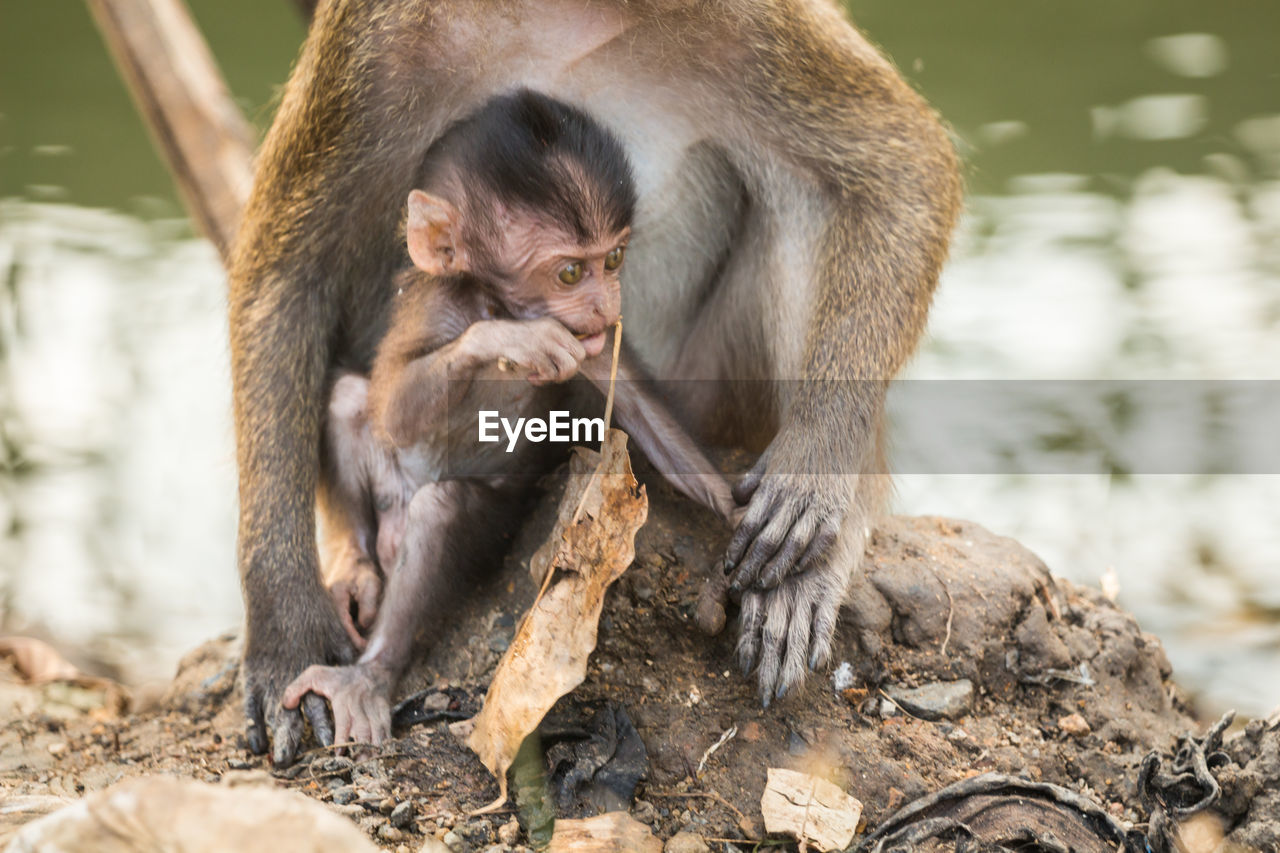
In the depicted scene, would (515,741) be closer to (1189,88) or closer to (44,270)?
(44,270)

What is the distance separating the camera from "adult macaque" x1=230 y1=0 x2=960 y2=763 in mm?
3033

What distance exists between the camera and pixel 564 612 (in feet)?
8.82

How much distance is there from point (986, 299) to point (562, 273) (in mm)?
4237

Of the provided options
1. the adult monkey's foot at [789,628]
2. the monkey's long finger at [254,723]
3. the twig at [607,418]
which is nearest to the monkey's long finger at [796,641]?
the adult monkey's foot at [789,628]

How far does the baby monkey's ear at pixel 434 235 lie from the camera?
293 centimetres

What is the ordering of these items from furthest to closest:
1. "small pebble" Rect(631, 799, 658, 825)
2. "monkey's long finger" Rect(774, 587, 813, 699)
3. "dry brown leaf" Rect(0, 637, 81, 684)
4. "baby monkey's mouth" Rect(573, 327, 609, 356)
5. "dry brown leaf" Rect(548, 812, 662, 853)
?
"dry brown leaf" Rect(0, 637, 81, 684) < "baby monkey's mouth" Rect(573, 327, 609, 356) < "monkey's long finger" Rect(774, 587, 813, 699) < "small pebble" Rect(631, 799, 658, 825) < "dry brown leaf" Rect(548, 812, 662, 853)

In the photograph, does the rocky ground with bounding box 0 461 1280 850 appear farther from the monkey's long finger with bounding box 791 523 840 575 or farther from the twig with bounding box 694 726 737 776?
the monkey's long finger with bounding box 791 523 840 575

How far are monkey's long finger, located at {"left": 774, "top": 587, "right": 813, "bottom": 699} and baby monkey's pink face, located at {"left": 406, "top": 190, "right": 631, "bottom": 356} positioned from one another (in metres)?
0.74

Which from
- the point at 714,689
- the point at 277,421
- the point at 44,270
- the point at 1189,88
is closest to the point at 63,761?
the point at 277,421

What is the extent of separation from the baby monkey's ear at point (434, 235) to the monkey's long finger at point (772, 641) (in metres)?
1.06

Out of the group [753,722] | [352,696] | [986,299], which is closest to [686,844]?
[753,722]

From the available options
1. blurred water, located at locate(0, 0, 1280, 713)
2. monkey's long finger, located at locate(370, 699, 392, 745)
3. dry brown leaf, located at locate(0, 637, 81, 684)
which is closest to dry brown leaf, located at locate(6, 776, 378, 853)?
monkey's long finger, located at locate(370, 699, 392, 745)

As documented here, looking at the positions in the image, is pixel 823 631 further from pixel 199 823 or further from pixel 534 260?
pixel 199 823

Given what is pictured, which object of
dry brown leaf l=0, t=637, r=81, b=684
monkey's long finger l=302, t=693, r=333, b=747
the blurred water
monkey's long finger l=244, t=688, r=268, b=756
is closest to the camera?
monkey's long finger l=302, t=693, r=333, b=747
